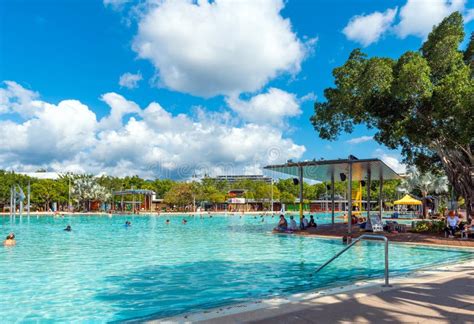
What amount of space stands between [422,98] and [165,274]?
10.9 meters

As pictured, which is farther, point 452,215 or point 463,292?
point 452,215

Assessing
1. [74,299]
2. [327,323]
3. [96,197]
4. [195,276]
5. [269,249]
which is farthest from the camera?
[96,197]

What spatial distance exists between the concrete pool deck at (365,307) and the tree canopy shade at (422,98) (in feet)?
28.9

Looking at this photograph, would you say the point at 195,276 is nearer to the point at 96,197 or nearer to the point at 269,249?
the point at 269,249

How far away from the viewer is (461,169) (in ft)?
57.4

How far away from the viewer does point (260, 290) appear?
846 centimetres

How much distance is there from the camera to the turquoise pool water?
24.7ft

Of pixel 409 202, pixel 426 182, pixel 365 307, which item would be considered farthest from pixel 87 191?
pixel 365 307

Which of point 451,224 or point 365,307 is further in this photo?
point 451,224

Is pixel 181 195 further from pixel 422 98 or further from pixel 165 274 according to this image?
pixel 165 274

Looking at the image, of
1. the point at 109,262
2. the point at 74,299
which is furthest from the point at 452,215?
the point at 74,299

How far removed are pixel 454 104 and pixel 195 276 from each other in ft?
34.0

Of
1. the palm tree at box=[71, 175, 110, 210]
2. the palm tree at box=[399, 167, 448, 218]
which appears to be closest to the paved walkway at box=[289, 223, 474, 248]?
the palm tree at box=[399, 167, 448, 218]

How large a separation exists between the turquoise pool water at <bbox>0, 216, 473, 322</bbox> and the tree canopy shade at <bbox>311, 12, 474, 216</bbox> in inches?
177
